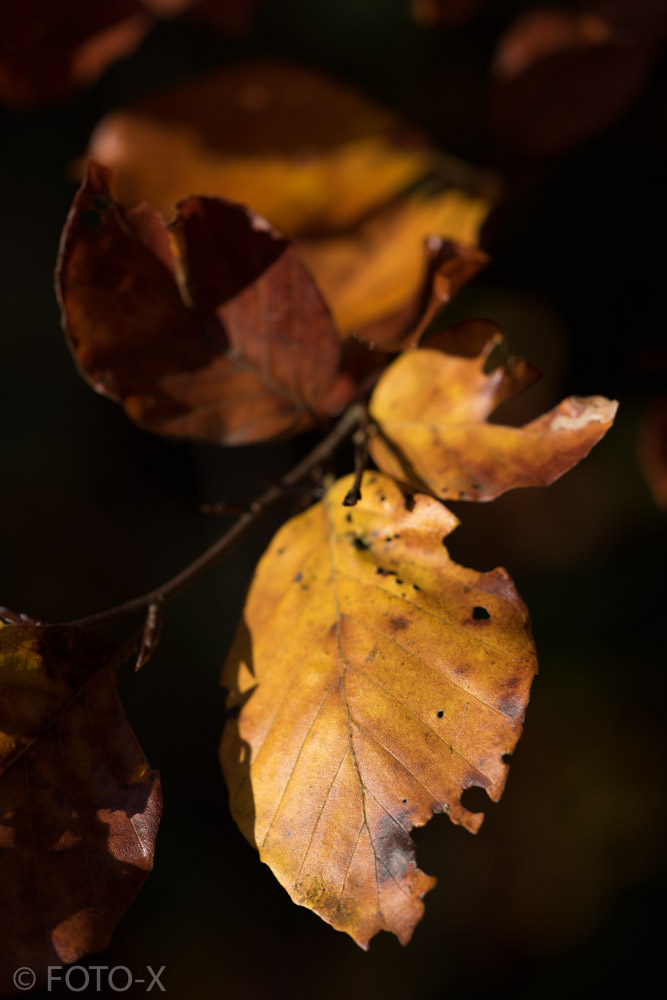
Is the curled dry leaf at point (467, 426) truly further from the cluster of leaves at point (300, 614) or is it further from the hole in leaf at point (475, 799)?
the hole in leaf at point (475, 799)

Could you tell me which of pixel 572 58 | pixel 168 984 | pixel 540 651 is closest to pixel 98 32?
pixel 572 58

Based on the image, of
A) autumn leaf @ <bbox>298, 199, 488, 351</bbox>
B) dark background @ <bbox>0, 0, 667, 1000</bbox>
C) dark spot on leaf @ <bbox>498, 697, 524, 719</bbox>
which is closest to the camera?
dark spot on leaf @ <bbox>498, 697, 524, 719</bbox>

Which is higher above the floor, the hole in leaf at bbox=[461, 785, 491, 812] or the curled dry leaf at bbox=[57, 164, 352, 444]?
the curled dry leaf at bbox=[57, 164, 352, 444]

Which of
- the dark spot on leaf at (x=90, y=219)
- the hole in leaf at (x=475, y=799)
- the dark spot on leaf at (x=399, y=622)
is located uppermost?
the dark spot on leaf at (x=90, y=219)

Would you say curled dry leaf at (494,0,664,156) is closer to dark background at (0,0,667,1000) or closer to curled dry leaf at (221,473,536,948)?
dark background at (0,0,667,1000)

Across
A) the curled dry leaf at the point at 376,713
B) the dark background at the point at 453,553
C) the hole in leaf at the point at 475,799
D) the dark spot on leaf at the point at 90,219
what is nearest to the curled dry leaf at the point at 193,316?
the dark spot on leaf at the point at 90,219

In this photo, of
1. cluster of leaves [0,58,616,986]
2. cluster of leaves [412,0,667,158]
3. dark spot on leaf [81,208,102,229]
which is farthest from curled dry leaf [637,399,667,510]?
dark spot on leaf [81,208,102,229]

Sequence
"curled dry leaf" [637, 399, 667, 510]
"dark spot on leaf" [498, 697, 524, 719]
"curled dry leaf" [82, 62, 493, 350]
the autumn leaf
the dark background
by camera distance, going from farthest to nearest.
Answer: the dark background
"curled dry leaf" [637, 399, 667, 510]
"curled dry leaf" [82, 62, 493, 350]
the autumn leaf
"dark spot on leaf" [498, 697, 524, 719]

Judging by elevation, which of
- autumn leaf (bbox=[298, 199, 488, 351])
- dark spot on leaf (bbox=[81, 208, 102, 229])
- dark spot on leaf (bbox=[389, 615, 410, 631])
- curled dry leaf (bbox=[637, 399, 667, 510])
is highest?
dark spot on leaf (bbox=[81, 208, 102, 229])

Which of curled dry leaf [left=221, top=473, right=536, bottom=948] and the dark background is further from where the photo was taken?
the dark background
